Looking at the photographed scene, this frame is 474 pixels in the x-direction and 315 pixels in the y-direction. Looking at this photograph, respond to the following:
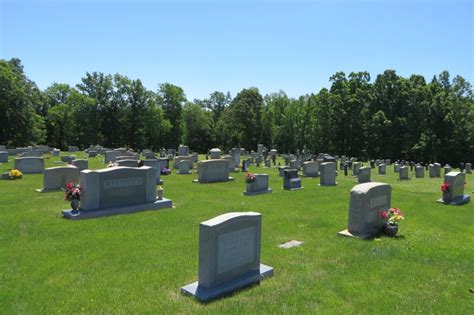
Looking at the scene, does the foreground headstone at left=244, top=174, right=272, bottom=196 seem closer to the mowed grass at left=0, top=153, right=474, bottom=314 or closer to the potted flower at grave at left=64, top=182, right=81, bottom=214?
the mowed grass at left=0, top=153, right=474, bottom=314

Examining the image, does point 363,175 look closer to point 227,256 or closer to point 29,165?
point 227,256

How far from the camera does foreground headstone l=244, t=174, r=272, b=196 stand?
59.0 feet

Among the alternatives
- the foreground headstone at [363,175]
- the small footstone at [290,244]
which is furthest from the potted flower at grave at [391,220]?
the foreground headstone at [363,175]

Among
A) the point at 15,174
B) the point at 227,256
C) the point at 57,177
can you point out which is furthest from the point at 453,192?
the point at 15,174

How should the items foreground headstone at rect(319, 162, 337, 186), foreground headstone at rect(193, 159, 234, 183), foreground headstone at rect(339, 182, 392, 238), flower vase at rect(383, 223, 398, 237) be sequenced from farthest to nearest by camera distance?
foreground headstone at rect(319, 162, 337, 186), foreground headstone at rect(193, 159, 234, 183), flower vase at rect(383, 223, 398, 237), foreground headstone at rect(339, 182, 392, 238)

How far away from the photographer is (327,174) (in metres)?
21.9

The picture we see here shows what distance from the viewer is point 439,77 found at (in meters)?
58.3

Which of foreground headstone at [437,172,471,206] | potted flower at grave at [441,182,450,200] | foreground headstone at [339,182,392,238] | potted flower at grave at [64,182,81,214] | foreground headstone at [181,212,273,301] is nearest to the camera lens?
foreground headstone at [181,212,273,301]

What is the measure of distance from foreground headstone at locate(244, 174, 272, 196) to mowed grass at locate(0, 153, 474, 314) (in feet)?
10.9

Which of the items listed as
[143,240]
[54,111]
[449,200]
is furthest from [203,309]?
[54,111]

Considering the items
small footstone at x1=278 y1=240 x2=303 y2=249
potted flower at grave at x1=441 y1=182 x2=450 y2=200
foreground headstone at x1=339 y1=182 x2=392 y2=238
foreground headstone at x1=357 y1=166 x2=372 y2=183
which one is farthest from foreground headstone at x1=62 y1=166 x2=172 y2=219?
foreground headstone at x1=357 y1=166 x2=372 y2=183

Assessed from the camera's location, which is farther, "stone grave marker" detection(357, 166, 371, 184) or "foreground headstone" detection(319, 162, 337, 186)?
"stone grave marker" detection(357, 166, 371, 184)

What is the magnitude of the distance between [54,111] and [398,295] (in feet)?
220

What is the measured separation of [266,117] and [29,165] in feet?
165
